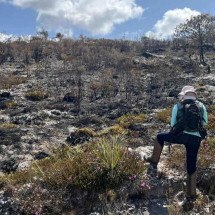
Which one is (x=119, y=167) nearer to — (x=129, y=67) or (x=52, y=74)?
(x=52, y=74)

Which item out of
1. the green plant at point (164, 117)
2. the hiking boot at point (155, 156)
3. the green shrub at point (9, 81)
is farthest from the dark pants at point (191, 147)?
the green shrub at point (9, 81)

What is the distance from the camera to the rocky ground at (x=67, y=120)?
27.3 feet

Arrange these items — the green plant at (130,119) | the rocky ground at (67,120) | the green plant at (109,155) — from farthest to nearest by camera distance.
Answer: the green plant at (130,119)
the rocky ground at (67,120)
the green plant at (109,155)

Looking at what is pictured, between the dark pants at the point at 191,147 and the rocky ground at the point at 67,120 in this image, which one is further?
the rocky ground at the point at 67,120

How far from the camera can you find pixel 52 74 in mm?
39406

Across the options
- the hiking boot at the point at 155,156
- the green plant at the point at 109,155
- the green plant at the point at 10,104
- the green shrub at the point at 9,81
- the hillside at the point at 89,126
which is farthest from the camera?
the green shrub at the point at 9,81

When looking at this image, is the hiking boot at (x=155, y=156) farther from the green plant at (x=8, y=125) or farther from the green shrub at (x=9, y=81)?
the green shrub at (x=9, y=81)

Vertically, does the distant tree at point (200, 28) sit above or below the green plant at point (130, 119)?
above

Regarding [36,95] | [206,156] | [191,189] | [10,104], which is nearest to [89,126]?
[10,104]

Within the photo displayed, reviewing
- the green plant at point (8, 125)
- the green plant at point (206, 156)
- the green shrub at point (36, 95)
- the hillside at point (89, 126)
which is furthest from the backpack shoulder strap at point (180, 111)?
the green shrub at point (36, 95)

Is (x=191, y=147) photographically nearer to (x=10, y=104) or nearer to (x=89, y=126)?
(x=89, y=126)

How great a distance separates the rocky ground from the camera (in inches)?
328

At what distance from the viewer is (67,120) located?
76.8 ft

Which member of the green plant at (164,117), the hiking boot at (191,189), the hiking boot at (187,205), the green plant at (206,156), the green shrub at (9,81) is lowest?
the hiking boot at (187,205)
